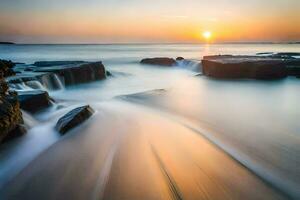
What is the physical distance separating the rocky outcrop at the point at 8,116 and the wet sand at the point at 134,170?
1070 millimetres

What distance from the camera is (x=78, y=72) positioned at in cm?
2041

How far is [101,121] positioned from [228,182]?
5084mm

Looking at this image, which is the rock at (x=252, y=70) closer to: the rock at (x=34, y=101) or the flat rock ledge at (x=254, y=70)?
the flat rock ledge at (x=254, y=70)

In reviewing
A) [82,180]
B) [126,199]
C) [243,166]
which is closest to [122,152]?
[82,180]

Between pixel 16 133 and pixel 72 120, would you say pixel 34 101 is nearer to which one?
pixel 72 120

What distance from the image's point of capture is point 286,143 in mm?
7504

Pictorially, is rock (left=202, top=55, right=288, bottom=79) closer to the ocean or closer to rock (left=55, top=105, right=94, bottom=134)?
the ocean

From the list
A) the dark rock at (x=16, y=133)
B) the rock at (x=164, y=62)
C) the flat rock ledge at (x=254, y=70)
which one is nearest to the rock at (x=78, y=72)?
the flat rock ledge at (x=254, y=70)

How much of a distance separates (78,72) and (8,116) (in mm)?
Result: 13794

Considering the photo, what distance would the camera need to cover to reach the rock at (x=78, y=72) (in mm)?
18781

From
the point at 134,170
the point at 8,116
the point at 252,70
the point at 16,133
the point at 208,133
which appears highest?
the point at 8,116

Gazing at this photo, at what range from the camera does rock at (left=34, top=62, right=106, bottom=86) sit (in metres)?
18.8

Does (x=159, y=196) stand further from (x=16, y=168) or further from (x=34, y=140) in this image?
(x=34, y=140)

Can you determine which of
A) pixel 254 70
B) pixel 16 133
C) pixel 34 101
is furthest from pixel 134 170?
pixel 254 70
